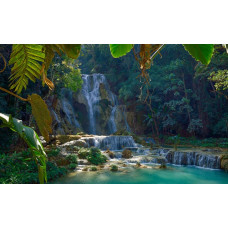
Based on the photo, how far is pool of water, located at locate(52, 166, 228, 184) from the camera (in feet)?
12.6

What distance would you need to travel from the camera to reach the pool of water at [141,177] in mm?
3842

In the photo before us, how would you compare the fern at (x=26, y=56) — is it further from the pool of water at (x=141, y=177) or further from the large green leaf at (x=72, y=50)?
the pool of water at (x=141, y=177)

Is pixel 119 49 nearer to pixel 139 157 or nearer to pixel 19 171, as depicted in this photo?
pixel 19 171

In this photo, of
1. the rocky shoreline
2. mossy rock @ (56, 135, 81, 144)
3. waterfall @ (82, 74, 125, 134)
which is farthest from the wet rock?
waterfall @ (82, 74, 125, 134)

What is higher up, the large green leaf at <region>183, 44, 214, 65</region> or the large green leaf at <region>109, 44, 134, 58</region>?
the large green leaf at <region>109, 44, 134, 58</region>

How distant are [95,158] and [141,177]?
1.82 metres

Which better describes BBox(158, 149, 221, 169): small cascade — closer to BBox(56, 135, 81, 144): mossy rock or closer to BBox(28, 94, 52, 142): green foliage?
BBox(56, 135, 81, 144): mossy rock

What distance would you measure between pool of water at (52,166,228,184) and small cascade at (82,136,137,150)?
3187 mm

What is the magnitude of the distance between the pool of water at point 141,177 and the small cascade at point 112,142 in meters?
3.19

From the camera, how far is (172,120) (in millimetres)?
10078

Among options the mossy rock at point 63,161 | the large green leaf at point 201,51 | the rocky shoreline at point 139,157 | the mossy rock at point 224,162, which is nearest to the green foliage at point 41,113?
the large green leaf at point 201,51

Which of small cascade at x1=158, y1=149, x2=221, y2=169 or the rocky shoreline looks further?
small cascade at x1=158, y1=149, x2=221, y2=169
